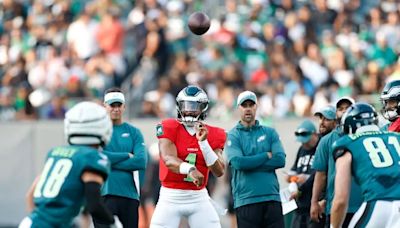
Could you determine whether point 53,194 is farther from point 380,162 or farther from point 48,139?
point 48,139

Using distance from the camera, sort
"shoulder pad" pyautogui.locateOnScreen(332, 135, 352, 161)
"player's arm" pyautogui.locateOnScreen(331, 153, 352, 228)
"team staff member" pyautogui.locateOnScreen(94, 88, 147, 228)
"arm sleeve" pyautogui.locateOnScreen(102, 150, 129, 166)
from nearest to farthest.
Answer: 1. "player's arm" pyautogui.locateOnScreen(331, 153, 352, 228)
2. "shoulder pad" pyautogui.locateOnScreen(332, 135, 352, 161)
3. "arm sleeve" pyautogui.locateOnScreen(102, 150, 129, 166)
4. "team staff member" pyautogui.locateOnScreen(94, 88, 147, 228)

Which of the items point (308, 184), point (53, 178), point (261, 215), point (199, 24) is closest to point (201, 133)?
point (261, 215)

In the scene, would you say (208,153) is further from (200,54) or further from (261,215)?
(200,54)

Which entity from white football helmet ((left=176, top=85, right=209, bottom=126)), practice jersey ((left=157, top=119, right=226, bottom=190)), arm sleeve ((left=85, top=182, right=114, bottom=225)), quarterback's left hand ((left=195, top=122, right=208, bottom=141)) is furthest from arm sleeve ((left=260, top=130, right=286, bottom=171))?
arm sleeve ((left=85, top=182, right=114, bottom=225))

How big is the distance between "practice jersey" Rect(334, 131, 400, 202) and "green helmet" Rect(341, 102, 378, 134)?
0.49ft

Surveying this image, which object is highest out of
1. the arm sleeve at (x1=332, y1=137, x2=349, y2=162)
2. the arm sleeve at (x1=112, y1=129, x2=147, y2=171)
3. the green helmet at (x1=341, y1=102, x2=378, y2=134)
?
the arm sleeve at (x1=112, y1=129, x2=147, y2=171)

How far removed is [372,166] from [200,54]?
434 inches

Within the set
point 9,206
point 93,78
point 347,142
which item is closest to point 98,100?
point 93,78

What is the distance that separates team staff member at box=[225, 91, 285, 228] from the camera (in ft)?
34.5

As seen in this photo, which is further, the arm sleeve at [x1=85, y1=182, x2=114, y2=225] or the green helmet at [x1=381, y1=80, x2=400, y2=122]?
the green helmet at [x1=381, y1=80, x2=400, y2=122]

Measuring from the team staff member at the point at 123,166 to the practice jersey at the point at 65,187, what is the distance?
3180 millimetres

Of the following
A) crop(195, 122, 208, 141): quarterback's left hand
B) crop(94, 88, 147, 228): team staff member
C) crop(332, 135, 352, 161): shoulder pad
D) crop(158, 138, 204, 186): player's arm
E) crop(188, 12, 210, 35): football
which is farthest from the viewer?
crop(188, 12, 210, 35): football

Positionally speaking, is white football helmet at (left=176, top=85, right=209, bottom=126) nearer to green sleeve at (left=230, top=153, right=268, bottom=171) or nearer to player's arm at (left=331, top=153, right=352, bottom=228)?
green sleeve at (left=230, top=153, right=268, bottom=171)

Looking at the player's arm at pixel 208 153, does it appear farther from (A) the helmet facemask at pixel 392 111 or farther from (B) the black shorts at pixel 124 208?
(A) the helmet facemask at pixel 392 111
